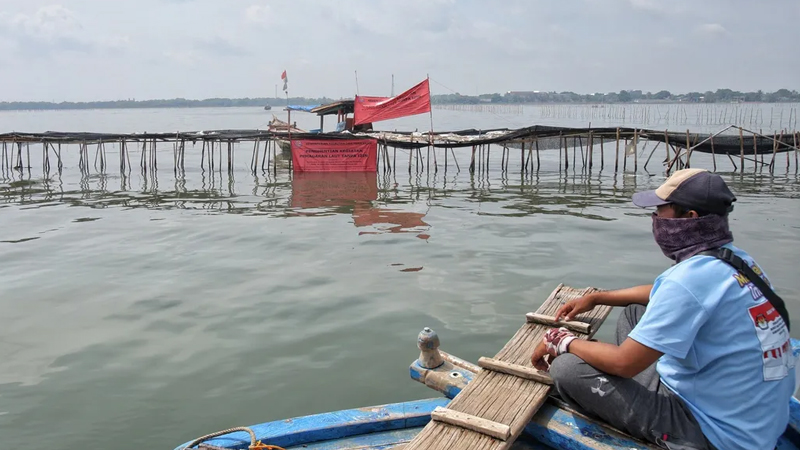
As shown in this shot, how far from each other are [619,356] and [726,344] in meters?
0.46

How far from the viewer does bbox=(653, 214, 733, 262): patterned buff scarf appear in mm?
2809

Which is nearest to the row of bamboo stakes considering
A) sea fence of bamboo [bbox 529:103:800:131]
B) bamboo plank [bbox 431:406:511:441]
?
sea fence of bamboo [bbox 529:103:800:131]

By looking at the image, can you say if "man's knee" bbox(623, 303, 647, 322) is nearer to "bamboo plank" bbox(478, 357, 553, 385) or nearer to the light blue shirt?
"bamboo plank" bbox(478, 357, 553, 385)

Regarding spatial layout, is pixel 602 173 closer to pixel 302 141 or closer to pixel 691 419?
pixel 302 141

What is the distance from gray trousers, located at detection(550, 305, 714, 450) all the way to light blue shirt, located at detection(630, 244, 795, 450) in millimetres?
116

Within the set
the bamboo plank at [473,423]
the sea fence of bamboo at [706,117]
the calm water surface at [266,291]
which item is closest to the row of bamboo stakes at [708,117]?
the sea fence of bamboo at [706,117]

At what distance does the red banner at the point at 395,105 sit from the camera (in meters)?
22.0

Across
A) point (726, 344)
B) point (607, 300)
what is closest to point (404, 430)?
point (607, 300)

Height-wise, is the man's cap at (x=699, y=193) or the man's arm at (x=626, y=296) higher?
the man's cap at (x=699, y=193)

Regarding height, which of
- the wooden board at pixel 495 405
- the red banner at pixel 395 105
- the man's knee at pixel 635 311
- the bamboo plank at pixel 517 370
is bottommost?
the wooden board at pixel 495 405

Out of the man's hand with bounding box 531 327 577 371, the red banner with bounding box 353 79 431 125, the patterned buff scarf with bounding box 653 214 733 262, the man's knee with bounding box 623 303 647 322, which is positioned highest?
the red banner with bounding box 353 79 431 125

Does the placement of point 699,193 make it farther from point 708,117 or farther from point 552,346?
point 708,117

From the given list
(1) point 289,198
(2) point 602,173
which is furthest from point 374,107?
(2) point 602,173

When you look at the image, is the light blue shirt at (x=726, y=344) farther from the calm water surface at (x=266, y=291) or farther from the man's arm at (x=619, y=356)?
the calm water surface at (x=266, y=291)
